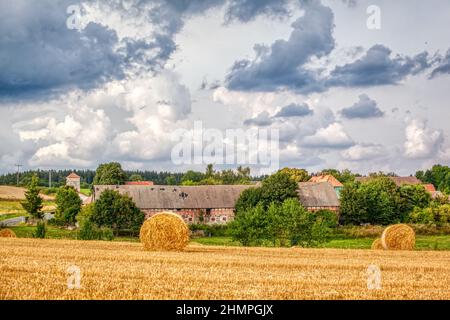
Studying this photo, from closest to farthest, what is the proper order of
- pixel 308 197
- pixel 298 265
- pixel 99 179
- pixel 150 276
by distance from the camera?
pixel 150 276 → pixel 298 265 → pixel 308 197 → pixel 99 179

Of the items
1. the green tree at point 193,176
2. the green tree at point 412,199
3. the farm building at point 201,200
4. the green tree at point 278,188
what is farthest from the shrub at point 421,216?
the green tree at point 193,176

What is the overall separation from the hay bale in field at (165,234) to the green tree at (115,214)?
39845 mm

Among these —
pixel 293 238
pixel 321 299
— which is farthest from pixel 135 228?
pixel 321 299

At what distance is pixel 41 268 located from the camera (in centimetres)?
1888

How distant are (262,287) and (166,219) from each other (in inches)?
666

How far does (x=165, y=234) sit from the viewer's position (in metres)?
32.1

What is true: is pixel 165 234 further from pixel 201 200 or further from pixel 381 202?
pixel 201 200

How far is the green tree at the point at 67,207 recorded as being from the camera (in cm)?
8412

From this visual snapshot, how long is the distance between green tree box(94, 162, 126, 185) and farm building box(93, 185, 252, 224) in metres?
39.8

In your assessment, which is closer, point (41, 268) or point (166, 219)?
point (41, 268)

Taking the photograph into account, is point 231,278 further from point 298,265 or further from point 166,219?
point 166,219

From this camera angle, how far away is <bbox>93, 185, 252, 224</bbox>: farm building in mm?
92062

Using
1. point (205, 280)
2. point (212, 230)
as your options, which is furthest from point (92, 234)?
point (212, 230)

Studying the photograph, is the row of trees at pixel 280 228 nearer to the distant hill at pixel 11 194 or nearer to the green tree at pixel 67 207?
the green tree at pixel 67 207
